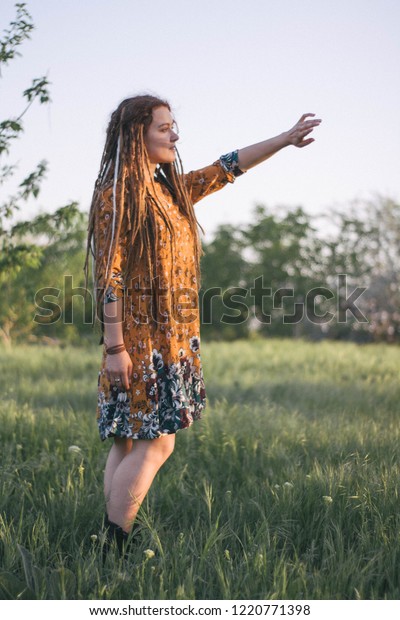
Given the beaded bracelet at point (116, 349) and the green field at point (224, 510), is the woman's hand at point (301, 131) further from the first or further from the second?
the green field at point (224, 510)

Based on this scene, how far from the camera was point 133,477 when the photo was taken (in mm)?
2549

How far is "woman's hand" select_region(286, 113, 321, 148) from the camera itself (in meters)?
2.90

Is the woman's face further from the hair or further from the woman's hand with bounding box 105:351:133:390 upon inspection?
the woman's hand with bounding box 105:351:133:390

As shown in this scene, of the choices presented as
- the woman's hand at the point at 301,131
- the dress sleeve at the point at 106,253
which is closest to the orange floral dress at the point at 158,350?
the dress sleeve at the point at 106,253

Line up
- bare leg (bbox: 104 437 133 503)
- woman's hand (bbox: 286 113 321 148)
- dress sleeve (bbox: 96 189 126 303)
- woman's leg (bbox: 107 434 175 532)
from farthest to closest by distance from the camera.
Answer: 1. woman's hand (bbox: 286 113 321 148)
2. bare leg (bbox: 104 437 133 503)
3. woman's leg (bbox: 107 434 175 532)
4. dress sleeve (bbox: 96 189 126 303)

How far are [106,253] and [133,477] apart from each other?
0.83 m

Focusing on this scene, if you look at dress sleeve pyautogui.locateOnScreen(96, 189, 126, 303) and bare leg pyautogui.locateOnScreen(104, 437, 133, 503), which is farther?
bare leg pyautogui.locateOnScreen(104, 437, 133, 503)

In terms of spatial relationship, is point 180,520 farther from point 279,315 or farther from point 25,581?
point 279,315

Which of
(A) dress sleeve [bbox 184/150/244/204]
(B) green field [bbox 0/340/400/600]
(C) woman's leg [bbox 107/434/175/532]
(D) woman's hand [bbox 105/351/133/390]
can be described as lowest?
(B) green field [bbox 0/340/400/600]

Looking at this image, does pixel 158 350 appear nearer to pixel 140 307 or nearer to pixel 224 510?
pixel 140 307

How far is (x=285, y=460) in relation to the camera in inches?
141

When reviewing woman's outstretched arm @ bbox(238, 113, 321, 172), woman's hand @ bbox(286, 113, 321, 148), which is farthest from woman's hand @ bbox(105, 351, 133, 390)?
woman's hand @ bbox(286, 113, 321, 148)

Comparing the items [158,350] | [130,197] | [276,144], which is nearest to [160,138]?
[130,197]

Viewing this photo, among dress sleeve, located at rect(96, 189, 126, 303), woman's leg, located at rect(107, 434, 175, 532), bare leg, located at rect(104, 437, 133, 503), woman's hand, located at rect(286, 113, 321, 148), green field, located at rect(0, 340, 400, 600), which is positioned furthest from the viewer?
woman's hand, located at rect(286, 113, 321, 148)
